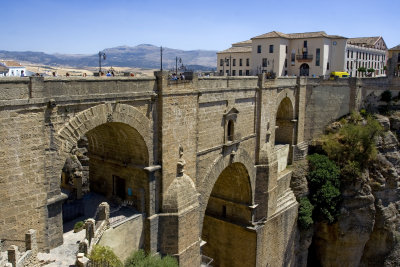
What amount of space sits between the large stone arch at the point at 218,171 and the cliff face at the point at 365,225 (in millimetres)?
6559

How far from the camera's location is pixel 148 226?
15.1 metres

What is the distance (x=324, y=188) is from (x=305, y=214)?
259cm

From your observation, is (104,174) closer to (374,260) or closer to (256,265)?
(256,265)

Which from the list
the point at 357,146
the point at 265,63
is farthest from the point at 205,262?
the point at 265,63

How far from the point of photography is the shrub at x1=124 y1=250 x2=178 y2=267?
13750 mm

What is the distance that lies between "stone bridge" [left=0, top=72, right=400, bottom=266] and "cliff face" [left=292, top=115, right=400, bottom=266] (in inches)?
144

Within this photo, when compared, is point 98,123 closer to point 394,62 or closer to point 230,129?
point 230,129

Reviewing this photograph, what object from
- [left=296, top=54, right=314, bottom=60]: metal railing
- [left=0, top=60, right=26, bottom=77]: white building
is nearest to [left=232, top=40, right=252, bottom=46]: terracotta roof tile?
[left=296, top=54, right=314, bottom=60]: metal railing

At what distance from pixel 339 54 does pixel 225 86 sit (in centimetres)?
3281

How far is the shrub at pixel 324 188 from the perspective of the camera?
1089 inches

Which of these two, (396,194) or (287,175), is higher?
(287,175)

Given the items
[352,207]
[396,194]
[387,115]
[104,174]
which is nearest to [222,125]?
[104,174]

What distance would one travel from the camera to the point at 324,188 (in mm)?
27906

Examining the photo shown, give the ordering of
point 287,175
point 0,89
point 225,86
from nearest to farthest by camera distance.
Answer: point 0,89
point 225,86
point 287,175
